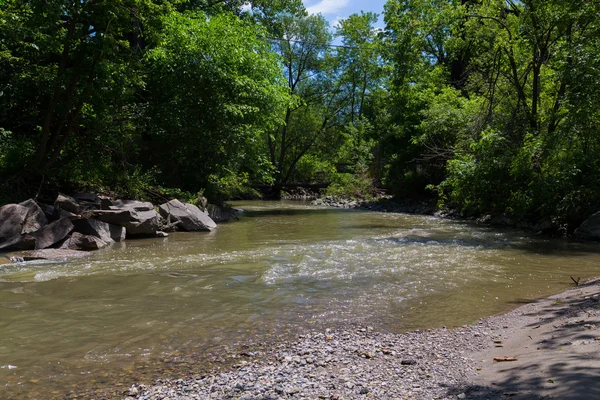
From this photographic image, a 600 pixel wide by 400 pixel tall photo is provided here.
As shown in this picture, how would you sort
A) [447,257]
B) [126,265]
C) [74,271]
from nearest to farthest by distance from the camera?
[74,271], [126,265], [447,257]

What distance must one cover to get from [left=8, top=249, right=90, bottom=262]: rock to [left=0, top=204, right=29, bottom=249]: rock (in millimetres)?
502

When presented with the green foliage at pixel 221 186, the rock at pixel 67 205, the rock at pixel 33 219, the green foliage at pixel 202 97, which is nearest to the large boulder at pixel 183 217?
the rock at pixel 67 205

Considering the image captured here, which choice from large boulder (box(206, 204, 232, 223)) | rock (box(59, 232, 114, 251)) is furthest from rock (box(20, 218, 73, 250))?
large boulder (box(206, 204, 232, 223))

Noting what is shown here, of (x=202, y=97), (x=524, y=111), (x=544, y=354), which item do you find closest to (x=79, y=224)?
(x=202, y=97)

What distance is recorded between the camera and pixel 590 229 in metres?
12.1

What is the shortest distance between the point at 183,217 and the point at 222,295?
8.82 m

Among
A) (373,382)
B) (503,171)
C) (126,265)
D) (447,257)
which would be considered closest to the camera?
(373,382)

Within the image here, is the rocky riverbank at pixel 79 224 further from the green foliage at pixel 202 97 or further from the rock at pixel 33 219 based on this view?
the green foliage at pixel 202 97

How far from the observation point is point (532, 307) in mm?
6016

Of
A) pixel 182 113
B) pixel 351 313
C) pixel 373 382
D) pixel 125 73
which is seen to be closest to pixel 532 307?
pixel 351 313

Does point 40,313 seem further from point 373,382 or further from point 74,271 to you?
point 373,382

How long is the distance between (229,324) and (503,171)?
1265 cm

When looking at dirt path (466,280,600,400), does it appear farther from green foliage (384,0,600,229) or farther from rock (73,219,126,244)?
rock (73,219,126,244)

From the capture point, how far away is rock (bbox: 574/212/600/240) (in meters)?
11.9
